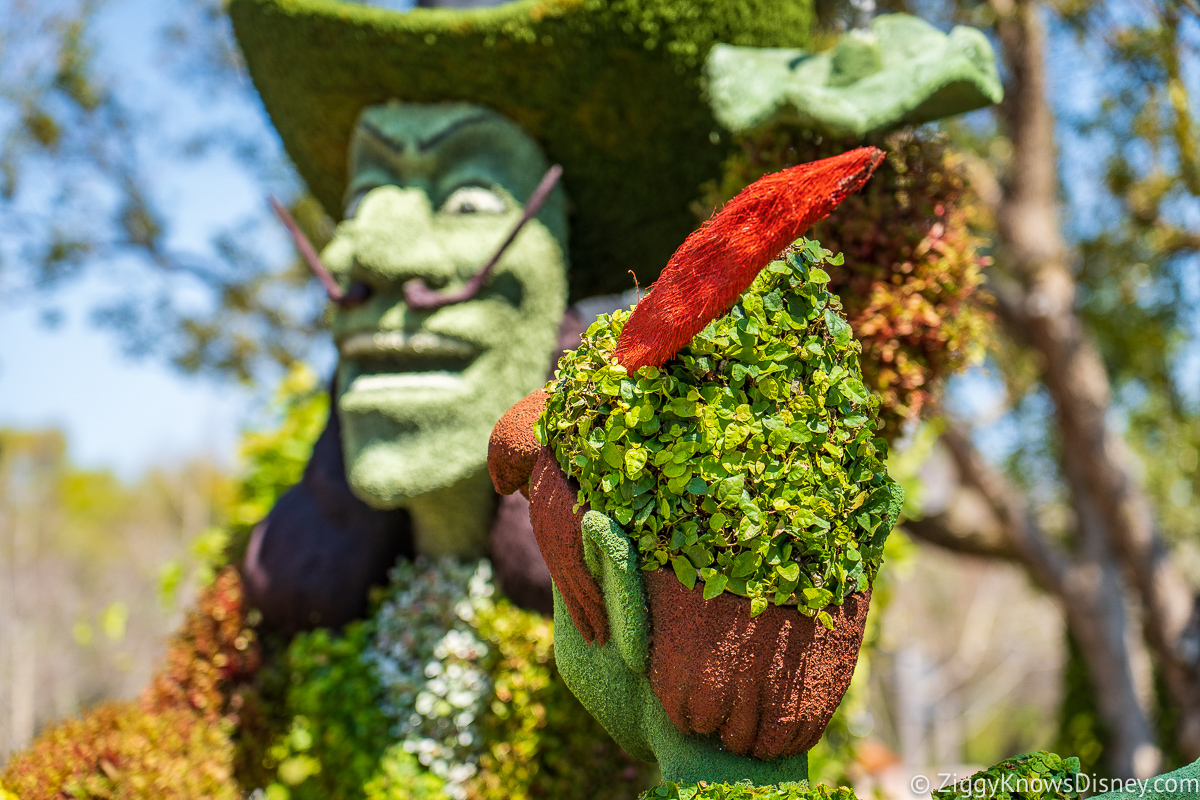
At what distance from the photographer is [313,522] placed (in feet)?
10.6

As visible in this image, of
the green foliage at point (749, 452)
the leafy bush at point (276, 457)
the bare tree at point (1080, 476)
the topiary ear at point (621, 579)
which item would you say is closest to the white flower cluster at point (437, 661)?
the leafy bush at point (276, 457)

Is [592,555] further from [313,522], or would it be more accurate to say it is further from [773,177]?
[313,522]

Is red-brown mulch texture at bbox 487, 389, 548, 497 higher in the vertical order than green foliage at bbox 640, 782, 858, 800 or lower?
higher

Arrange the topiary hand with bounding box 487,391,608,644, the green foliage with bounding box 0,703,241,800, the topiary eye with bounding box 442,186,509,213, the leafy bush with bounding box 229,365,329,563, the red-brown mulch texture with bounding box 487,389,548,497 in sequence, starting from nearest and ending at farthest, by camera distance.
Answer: the topiary hand with bounding box 487,391,608,644, the red-brown mulch texture with bounding box 487,389,548,497, the green foliage with bounding box 0,703,241,800, the topiary eye with bounding box 442,186,509,213, the leafy bush with bounding box 229,365,329,563

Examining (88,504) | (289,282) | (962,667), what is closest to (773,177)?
(289,282)

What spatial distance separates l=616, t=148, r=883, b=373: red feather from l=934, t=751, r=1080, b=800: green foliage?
3.06ft

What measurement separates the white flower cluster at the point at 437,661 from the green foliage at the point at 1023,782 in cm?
172

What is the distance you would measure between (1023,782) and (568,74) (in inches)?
91.9

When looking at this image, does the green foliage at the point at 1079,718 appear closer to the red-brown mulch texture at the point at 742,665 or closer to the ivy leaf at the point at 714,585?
the red-brown mulch texture at the point at 742,665

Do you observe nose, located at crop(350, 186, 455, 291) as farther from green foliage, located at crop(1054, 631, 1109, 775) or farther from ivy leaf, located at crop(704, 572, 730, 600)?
green foliage, located at crop(1054, 631, 1109, 775)

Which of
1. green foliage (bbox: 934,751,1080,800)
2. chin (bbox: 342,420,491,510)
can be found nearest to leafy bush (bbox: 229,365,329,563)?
chin (bbox: 342,420,491,510)

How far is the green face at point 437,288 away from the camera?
9.42 ft

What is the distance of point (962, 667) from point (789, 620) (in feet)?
52.7

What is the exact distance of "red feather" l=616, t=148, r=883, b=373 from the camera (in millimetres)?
1550
